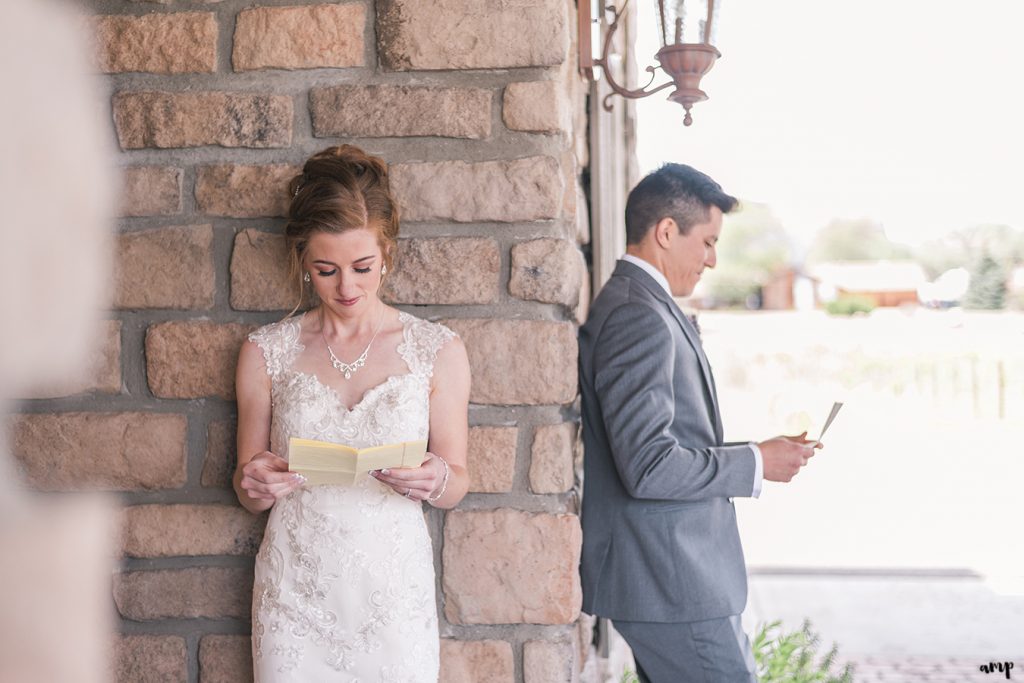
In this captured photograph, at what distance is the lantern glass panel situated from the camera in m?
2.68

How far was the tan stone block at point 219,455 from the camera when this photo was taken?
218 centimetres

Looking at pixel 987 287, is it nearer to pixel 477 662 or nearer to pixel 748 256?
pixel 748 256

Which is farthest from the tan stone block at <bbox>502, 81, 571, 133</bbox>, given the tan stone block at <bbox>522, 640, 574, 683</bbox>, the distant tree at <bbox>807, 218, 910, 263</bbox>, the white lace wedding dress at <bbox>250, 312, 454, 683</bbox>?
the distant tree at <bbox>807, 218, 910, 263</bbox>

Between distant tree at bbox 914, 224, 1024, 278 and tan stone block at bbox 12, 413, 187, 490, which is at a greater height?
distant tree at bbox 914, 224, 1024, 278

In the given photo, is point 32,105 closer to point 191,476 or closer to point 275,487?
point 191,476

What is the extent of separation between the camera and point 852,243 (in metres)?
28.5

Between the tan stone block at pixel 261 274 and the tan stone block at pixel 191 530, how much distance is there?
46cm

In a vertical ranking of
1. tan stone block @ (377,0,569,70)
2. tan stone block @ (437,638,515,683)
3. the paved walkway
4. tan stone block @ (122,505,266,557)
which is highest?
tan stone block @ (377,0,569,70)

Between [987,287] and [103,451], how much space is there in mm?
24372

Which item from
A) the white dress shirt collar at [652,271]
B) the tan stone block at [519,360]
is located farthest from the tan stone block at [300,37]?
the white dress shirt collar at [652,271]

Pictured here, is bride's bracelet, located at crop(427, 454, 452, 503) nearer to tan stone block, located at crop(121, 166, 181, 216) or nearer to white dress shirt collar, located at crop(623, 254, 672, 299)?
white dress shirt collar, located at crop(623, 254, 672, 299)

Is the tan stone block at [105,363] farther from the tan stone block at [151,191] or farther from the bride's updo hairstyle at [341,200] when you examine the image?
the bride's updo hairstyle at [341,200]

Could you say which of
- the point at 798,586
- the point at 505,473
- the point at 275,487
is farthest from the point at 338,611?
the point at 798,586

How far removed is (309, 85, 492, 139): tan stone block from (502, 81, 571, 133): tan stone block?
0.05m
